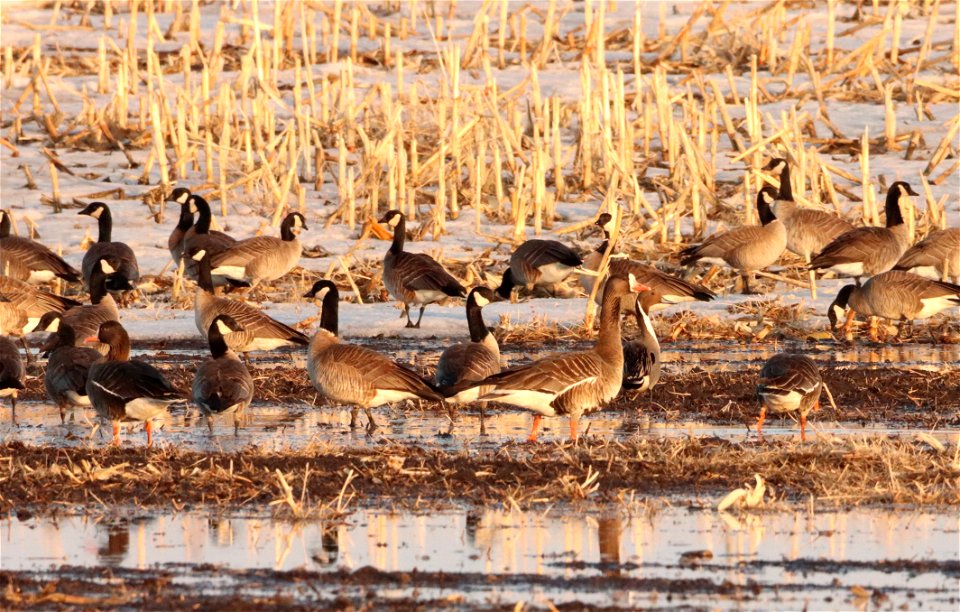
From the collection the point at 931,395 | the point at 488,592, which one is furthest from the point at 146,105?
the point at 488,592

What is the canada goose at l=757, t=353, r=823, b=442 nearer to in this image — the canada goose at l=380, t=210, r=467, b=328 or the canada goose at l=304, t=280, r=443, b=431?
the canada goose at l=304, t=280, r=443, b=431

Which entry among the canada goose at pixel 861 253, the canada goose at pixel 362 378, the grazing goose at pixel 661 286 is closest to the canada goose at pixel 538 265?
the grazing goose at pixel 661 286

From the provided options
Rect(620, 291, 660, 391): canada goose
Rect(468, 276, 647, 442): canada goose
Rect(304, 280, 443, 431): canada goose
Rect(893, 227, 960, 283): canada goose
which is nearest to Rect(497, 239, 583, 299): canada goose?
Rect(893, 227, 960, 283): canada goose

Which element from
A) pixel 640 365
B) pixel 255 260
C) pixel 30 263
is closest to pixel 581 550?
pixel 640 365

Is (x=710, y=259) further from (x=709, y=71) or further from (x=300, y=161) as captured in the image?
(x=709, y=71)

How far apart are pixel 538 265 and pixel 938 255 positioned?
219 inches

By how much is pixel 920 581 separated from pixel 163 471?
4.85 metres

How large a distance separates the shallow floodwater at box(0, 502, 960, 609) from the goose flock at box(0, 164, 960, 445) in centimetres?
286

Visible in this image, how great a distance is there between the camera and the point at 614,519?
8.41 m

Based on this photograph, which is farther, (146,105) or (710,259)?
(146,105)

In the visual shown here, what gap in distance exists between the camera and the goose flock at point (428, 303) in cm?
1145

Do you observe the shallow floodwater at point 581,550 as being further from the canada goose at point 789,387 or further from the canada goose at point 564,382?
the canada goose at point 789,387

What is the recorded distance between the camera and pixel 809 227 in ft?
70.3

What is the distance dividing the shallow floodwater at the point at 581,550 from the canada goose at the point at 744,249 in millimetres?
11673
